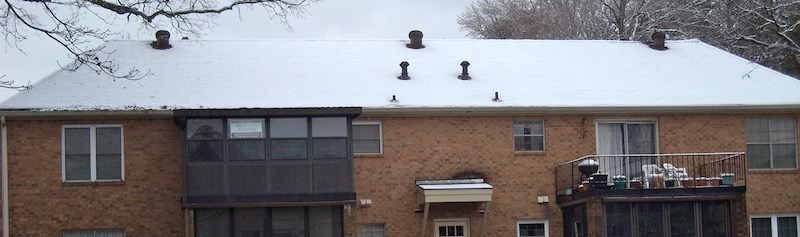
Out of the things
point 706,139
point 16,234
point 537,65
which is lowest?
point 16,234

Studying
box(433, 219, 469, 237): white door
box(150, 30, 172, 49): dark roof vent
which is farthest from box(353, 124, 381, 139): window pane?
box(150, 30, 172, 49): dark roof vent

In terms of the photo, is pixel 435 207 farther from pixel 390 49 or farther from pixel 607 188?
pixel 390 49

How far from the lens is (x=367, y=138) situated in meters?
24.9

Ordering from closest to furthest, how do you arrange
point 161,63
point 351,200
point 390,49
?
point 351,200 < point 161,63 < point 390,49

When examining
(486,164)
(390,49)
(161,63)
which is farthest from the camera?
(390,49)

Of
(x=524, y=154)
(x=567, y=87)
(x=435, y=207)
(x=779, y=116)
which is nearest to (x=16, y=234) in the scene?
(x=435, y=207)

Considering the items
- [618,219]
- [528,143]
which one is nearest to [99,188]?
[528,143]

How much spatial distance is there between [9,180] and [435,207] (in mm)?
9135

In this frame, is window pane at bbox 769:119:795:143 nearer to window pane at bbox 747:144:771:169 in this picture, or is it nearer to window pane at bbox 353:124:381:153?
window pane at bbox 747:144:771:169

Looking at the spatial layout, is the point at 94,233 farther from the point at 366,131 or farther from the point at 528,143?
the point at 528,143

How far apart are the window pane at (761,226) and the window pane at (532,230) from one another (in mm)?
4831

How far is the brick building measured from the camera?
23.3 meters

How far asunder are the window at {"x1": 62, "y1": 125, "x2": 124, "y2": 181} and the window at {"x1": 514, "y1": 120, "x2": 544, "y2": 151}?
347 inches

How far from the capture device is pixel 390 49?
2866 cm
